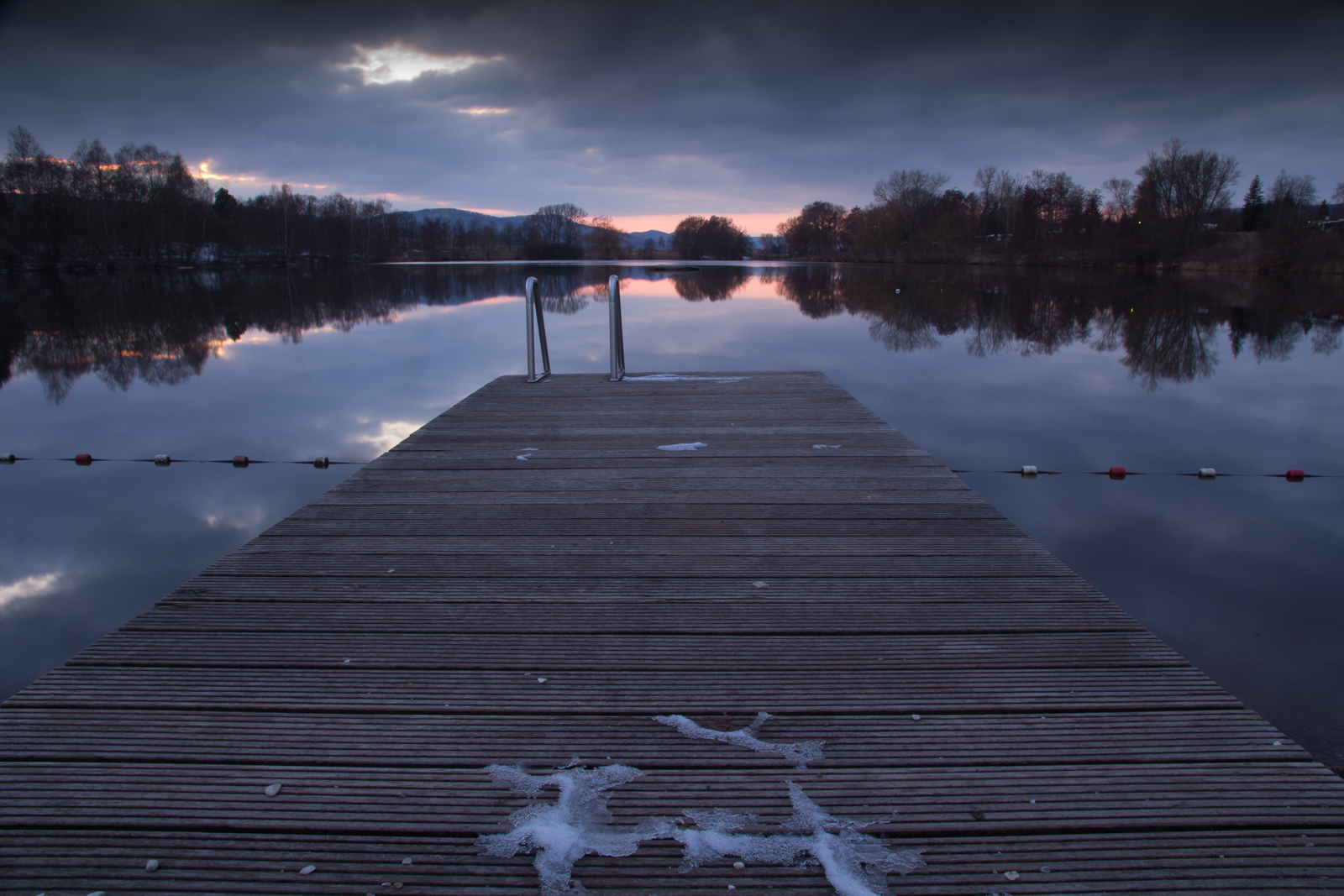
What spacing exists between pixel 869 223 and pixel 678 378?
62.8m

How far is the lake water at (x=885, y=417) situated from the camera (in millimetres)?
3082

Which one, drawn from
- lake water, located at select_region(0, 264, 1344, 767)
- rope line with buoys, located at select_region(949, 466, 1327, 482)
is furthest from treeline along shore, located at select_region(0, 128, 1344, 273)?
rope line with buoys, located at select_region(949, 466, 1327, 482)

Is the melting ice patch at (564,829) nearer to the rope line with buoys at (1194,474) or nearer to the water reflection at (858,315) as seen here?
the rope line with buoys at (1194,474)

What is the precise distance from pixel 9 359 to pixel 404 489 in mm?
11608

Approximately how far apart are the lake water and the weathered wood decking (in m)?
1.06

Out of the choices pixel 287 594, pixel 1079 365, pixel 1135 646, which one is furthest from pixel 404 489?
pixel 1079 365

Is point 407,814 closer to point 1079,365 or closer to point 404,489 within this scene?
point 404,489

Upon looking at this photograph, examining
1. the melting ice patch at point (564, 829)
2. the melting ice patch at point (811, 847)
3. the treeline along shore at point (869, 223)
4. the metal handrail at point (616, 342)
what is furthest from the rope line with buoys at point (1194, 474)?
the treeline along shore at point (869, 223)

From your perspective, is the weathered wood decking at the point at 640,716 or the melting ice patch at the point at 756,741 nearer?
the weathered wood decking at the point at 640,716

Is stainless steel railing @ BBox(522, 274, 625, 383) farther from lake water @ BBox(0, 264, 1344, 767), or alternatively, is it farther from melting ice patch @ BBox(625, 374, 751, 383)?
lake water @ BBox(0, 264, 1344, 767)

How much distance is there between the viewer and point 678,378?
20.0ft

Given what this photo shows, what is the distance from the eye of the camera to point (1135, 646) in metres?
1.77

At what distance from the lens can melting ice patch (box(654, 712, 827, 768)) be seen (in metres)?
1.38

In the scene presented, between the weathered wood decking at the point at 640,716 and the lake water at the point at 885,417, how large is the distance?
106cm
